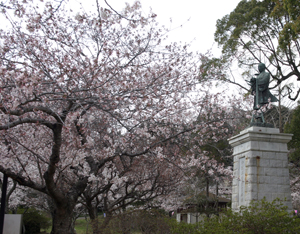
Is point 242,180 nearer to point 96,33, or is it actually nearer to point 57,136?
point 57,136

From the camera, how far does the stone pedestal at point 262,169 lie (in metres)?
7.99

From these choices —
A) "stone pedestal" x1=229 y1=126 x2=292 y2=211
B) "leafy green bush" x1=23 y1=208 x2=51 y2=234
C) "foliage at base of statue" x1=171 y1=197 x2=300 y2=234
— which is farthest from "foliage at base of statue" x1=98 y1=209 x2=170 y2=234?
"leafy green bush" x1=23 y1=208 x2=51 y2=234

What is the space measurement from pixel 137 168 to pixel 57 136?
664cm

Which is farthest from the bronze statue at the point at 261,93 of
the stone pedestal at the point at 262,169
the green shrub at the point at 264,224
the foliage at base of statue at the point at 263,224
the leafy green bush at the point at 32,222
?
the leafy green bush at the point at 32,222

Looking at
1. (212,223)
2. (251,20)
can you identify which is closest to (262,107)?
(212,223)

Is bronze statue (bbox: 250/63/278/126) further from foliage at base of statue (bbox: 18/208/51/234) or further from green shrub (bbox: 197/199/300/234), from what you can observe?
foliage at base of statue (bbox: 18/208/51/234)

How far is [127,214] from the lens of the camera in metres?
8.08

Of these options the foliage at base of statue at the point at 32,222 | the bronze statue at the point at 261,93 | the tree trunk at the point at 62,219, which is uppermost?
the bronze statue at the point at 261,93

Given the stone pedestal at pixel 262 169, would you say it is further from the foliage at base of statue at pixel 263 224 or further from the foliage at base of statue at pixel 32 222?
the foliage at base of statue at pixel 32 222

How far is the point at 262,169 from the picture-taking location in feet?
26.7

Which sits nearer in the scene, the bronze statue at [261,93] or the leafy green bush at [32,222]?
the bronze statue at [261,93]

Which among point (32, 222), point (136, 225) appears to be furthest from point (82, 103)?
point (32, 222)

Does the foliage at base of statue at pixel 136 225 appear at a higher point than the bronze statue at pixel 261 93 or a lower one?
Answer: lower

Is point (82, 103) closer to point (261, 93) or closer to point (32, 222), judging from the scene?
point (261, 93)
